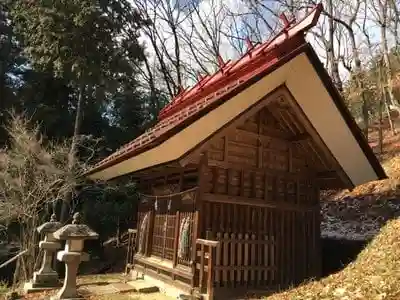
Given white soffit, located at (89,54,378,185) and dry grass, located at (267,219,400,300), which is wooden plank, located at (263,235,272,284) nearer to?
dry grass, located at (267,219,400,300)

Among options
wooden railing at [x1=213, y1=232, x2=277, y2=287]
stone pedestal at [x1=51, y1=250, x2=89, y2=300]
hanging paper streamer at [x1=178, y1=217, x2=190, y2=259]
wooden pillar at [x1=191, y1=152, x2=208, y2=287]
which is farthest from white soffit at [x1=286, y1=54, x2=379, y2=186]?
stone pedestal at [x1=51, y1=250, x2=89, y2=300]

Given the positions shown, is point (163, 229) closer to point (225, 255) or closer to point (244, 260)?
point (225, 255)

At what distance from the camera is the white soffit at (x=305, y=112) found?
22.4 ft

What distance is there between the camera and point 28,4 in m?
15.1

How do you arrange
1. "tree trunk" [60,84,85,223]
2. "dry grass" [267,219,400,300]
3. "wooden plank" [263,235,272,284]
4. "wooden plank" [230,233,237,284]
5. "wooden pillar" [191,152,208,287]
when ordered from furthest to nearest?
"tree trunk" [60,84,85,223] → "wooden plank" [263,235,272,284] → "wooden plank" [230,233,237,284] → "wooden pillar" [191,152,208,287] → "dry grass" [267,219,400,300]

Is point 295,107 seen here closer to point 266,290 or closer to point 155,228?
point 266,290

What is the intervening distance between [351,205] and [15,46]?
16915 millimetres

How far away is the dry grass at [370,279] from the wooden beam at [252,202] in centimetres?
197

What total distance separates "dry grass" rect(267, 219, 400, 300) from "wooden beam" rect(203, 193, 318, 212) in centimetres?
197

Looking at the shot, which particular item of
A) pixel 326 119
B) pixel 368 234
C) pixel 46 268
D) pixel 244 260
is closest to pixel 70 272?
pixel 46 268

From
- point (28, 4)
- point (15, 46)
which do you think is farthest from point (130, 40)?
point (15, 46)

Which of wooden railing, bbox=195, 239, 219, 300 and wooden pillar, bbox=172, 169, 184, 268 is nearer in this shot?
wooden railing, bbox=195, 239, 219, 300

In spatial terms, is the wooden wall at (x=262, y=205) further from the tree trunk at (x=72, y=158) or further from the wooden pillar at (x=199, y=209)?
the tree trunk at (x=72, y=158)

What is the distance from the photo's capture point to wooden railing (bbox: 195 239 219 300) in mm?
6645
